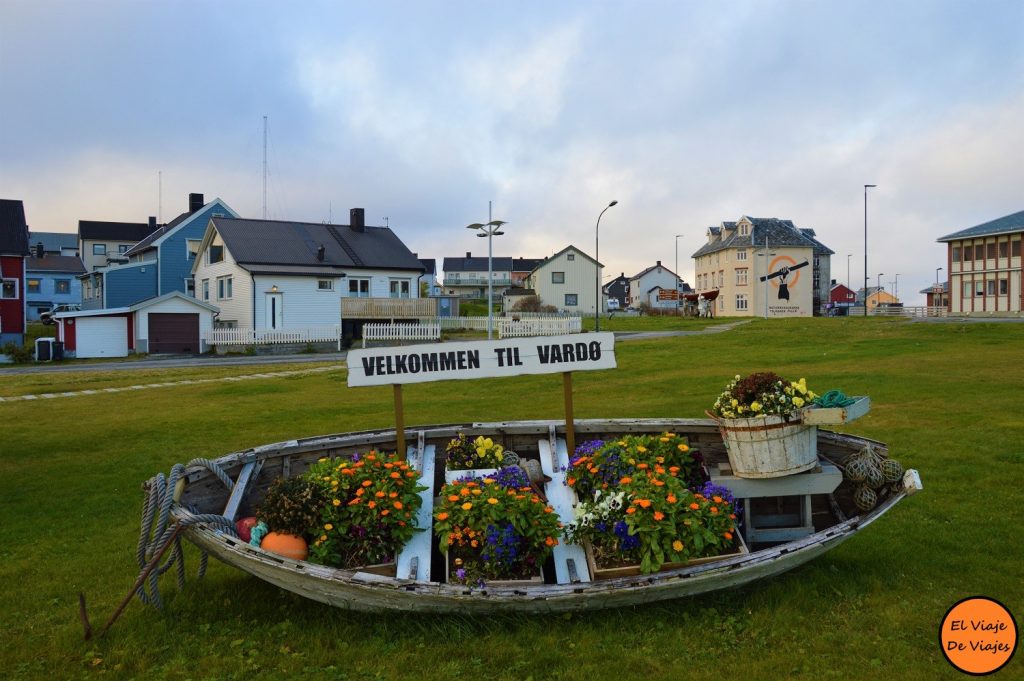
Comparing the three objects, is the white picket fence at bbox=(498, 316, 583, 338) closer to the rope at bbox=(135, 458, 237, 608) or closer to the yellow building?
the yellow building

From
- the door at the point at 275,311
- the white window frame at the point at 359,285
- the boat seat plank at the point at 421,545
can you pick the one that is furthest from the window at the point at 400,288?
the boat seat plank at the point at 421,545

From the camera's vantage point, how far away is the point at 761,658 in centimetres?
595

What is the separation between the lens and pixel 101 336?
41.0 m

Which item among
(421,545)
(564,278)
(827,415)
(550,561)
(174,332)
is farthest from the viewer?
(564,278)

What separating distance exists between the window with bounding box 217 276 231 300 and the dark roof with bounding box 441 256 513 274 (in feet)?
283

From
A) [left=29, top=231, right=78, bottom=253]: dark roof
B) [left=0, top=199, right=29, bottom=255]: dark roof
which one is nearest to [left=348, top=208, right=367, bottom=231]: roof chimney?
[left=0, top=199, right=29, bottom=255]: dark roof

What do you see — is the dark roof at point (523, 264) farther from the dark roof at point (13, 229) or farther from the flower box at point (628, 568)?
the flower box at point (628, 568)

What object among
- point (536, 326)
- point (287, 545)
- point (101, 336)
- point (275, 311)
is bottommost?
point (287, 545)

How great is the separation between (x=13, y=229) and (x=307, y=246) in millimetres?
18728

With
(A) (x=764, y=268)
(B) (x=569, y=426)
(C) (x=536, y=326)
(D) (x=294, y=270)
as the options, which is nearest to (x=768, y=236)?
(A) (x=764, y=268)

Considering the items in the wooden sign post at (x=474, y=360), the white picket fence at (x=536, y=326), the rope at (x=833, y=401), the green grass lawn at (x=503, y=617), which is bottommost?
the green grass lawn at (x=503, y=617)

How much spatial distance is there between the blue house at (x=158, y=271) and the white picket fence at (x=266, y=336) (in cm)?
1449

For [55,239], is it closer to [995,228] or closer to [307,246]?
Answer: [307,246]

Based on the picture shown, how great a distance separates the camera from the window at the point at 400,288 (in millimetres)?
50938
